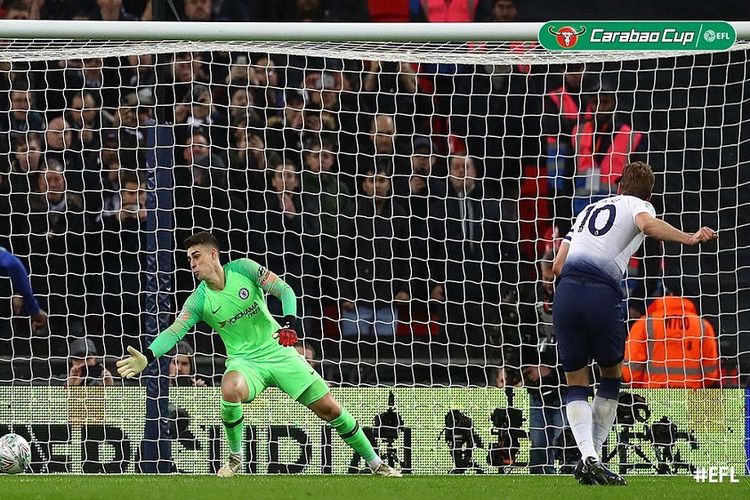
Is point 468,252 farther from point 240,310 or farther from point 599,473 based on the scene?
point 599,473

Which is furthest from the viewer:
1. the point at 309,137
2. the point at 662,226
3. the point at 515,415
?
the point at 309,137

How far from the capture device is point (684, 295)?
36.9 feet

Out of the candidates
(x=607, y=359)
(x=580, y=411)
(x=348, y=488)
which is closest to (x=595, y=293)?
(x=607, y=359)

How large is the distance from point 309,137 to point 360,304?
1.68m

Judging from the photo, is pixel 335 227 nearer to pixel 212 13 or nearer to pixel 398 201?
pixel 398 201

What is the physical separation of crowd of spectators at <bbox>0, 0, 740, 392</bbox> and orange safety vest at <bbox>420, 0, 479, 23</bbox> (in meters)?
0.61

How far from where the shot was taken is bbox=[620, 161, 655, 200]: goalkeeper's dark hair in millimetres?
7914

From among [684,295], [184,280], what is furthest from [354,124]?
[684,295]

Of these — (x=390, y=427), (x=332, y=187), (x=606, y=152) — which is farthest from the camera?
(x=606, y=152)

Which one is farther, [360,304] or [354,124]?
[354,124]

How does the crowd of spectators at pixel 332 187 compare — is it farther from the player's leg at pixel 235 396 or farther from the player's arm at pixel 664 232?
the player's arm at pixel 664 232

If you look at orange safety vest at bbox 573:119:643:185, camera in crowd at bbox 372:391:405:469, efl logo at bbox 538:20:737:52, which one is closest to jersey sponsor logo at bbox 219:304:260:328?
camera in crowd at bbox 372:391:405:469

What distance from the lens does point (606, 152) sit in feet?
38.1

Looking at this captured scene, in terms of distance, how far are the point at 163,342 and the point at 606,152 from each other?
464 cm
